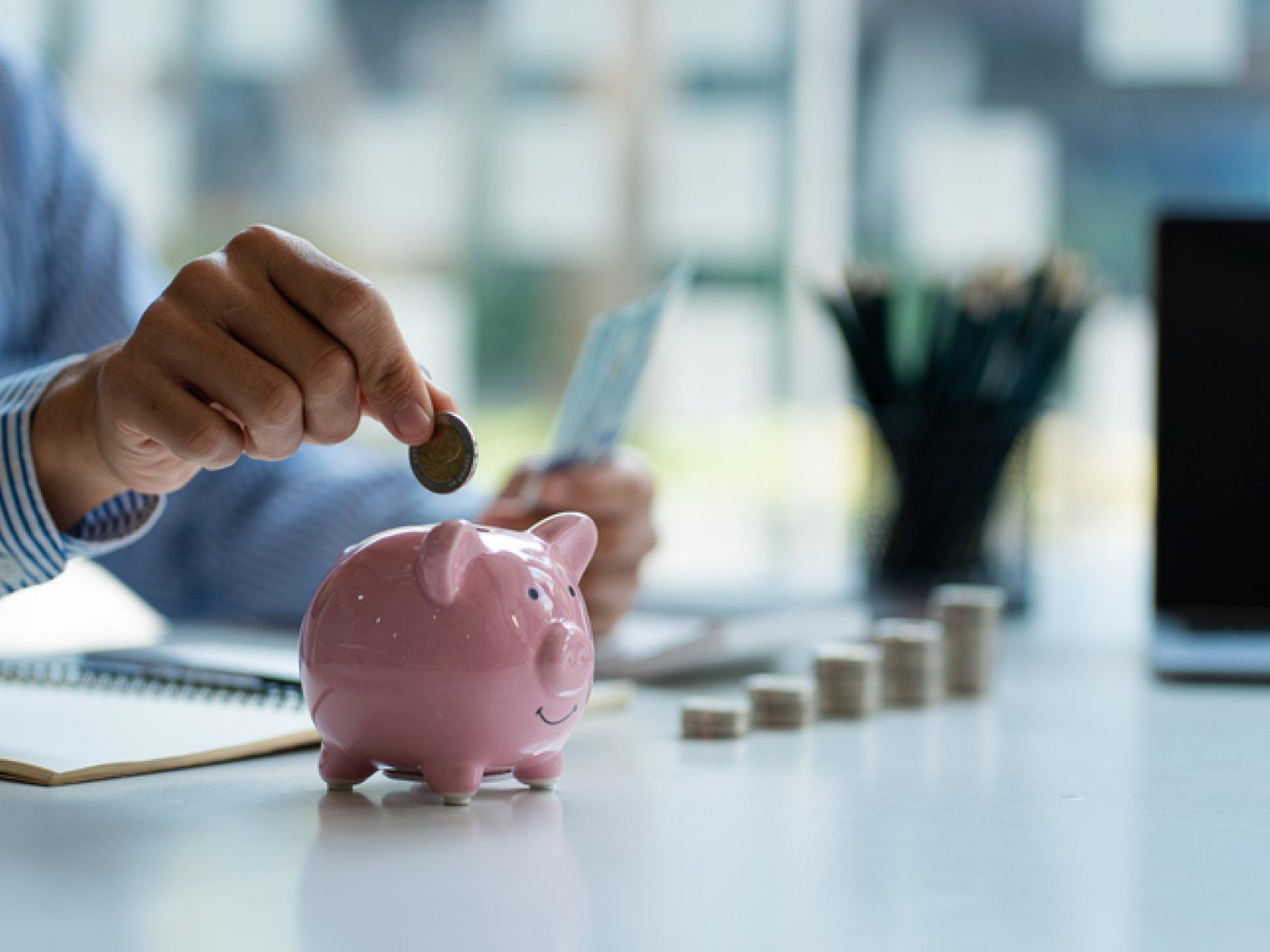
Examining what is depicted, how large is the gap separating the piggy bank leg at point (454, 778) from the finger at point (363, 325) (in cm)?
14

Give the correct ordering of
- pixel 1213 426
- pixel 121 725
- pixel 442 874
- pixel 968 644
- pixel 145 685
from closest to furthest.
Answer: pixel 442 874, pixel 121 725, pixel 145 685, pixel 968 644, pixel 1213 426

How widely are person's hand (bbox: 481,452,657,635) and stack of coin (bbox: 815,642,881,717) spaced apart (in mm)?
208

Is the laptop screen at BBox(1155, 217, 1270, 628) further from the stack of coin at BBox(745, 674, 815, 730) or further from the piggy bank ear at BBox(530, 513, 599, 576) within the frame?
the piggy bank ear at BBox(530, 513, 599, 576)

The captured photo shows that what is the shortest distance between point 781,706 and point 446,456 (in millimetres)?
269

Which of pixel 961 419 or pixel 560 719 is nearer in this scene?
pixel 560 719

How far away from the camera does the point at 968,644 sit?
37.0 inches

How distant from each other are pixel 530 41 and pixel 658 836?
2.14 m

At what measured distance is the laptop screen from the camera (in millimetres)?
1085

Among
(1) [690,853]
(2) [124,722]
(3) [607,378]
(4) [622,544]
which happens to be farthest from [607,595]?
(1) [690,853]

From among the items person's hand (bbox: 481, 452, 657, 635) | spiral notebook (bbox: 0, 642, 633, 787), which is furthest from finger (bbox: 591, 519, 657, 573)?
spiral notebook (bbox: 0, 642, 633, 787)

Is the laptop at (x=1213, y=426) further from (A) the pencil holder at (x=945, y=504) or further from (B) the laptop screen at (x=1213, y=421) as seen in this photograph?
(A) the pencil holder at (x=945, y=504)

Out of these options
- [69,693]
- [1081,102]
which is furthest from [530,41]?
[69,693]

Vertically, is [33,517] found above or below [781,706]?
above

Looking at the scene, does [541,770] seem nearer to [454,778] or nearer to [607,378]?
[454,778]
